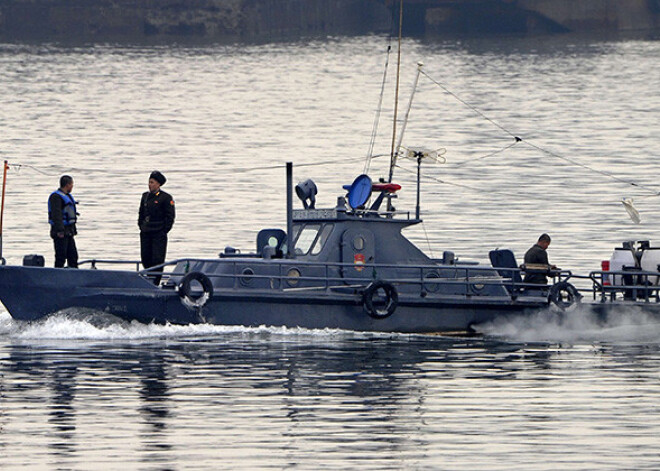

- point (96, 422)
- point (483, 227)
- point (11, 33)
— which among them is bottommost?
point (96, 422)

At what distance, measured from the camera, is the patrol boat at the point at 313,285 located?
91.9 feet

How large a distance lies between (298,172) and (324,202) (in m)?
9.22

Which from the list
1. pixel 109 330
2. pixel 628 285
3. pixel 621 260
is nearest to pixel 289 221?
pixel 109 330

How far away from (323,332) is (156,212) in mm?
3485

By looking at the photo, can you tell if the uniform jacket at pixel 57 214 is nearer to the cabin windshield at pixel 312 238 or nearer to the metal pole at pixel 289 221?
the metal pole at pixel 289 221

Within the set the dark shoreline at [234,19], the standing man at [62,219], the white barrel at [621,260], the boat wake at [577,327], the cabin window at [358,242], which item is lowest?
the boat wake at [577,327]

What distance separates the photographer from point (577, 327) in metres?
30.0

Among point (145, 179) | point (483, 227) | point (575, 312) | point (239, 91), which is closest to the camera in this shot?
point (575, 312)

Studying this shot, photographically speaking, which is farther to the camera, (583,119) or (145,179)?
(583,119)

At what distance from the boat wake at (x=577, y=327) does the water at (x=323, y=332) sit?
0.13 feet

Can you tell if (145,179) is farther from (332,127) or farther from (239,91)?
(239,91)

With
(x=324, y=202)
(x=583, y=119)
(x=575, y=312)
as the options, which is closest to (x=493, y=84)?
(x=583, y=119)

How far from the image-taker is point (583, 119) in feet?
273

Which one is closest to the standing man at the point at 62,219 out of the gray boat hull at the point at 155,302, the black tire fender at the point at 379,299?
the gray boat hull at the point at 155,302
